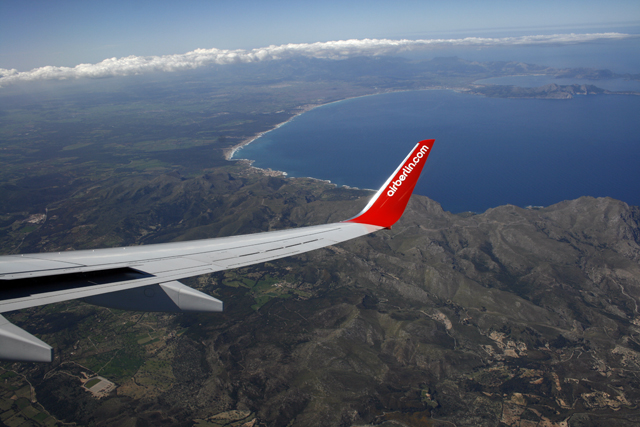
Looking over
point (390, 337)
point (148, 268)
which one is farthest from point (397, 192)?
point (390, 337)

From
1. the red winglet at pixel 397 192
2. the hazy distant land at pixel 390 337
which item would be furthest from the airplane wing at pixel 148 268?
the hazy distant land at pixel 390 337

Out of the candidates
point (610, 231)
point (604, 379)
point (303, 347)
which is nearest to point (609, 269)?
point (610, 231)

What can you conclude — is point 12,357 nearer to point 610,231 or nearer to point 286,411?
point 286,411

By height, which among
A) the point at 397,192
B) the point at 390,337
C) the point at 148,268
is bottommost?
the point at 390,337

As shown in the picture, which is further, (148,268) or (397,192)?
(397,192)

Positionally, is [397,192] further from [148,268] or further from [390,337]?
[390,337]

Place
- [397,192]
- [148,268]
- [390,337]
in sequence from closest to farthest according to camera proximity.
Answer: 1. [148,268]
2. [397,192]
3. [390,337]

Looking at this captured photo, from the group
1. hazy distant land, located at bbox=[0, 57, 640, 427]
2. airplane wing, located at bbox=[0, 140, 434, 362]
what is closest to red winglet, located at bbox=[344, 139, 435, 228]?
airplane wing, located at bbox=[0, 140, 434, 362]
